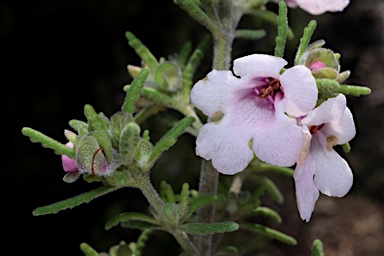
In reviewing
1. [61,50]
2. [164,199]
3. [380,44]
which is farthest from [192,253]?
[380,44]

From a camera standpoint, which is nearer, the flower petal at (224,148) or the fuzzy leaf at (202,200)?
the flower petal at (224,148)

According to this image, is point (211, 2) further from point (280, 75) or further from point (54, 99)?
point (54, 99)

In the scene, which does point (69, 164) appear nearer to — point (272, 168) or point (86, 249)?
point (86, 249)

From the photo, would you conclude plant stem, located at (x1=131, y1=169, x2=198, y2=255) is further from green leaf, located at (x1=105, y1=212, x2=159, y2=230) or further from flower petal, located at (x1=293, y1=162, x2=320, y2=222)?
flower petal, located at (x1=293, y1=162, x2=320, y2=222)

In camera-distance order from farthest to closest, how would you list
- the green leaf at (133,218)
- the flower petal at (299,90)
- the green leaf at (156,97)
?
the green leaf at (156,97), the green leaf at (133,218), the flower petal at (299,90)

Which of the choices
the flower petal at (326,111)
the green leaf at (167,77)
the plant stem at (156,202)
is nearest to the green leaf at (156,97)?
the green leaf at (167,77)

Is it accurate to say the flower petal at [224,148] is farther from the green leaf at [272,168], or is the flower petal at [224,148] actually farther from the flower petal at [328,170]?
the green leaf at [272,168]
